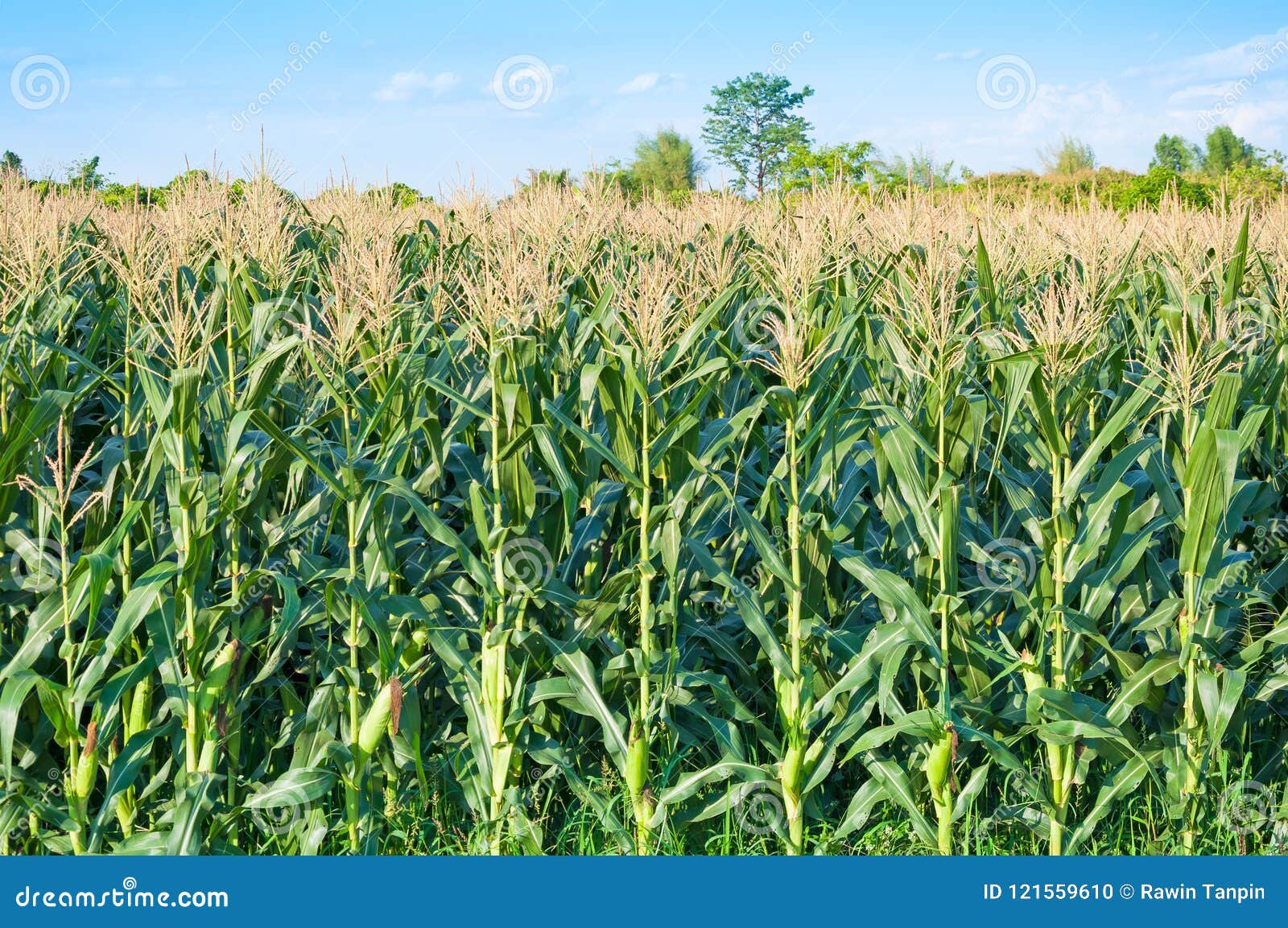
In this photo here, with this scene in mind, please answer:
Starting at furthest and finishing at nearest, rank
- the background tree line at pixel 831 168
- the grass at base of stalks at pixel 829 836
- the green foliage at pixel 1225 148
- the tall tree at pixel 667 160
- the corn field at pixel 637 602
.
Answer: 1. the green foliage at pixel 1225 148
2. the tall tree at pixel 667 160
3. the background tree line at pixel 831 168
4. the grass at base of stalks at pixel 829 836
5. the corn field at pixel 637 602

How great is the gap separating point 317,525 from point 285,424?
0.77m

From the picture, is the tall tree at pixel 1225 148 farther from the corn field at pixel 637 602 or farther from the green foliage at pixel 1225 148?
the corn field at pixel 637 602

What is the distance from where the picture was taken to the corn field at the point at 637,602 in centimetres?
369

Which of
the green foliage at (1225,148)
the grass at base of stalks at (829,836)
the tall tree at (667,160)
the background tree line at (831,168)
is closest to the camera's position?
the grass at base of stalks at (829,836)

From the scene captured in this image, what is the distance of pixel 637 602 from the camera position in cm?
411

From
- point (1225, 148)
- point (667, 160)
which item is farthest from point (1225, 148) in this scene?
point (667, 160)

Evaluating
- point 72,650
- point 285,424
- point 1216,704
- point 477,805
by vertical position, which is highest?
point 285,424

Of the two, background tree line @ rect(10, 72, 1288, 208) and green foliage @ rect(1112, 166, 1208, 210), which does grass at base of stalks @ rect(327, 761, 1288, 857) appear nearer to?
background tree line @ rect(10, 72, 1288, 208)

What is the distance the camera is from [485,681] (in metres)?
3.72

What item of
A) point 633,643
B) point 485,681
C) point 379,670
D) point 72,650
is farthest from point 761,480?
point 72,650

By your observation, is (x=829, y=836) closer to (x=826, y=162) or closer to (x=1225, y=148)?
(x=826, y=162)

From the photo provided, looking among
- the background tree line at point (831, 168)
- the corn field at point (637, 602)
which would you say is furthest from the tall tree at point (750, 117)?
the corn field at point (637, 602)

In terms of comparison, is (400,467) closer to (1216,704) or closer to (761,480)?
(761,480)

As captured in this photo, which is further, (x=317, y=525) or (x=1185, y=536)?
(x=317, y=525)
